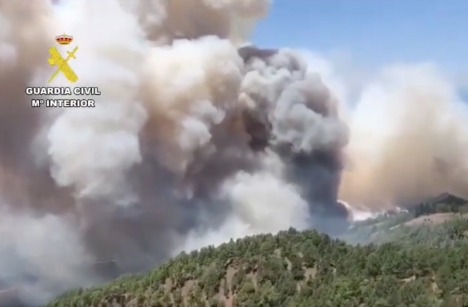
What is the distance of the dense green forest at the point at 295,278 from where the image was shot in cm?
1875

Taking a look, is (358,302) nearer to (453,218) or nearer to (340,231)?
(340,231)

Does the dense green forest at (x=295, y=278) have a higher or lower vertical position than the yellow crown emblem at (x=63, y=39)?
lower

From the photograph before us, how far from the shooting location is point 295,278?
21.7m

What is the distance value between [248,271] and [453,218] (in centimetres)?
2318

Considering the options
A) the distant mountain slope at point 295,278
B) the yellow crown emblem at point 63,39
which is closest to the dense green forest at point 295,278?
the distant mountain slope at point 295,278

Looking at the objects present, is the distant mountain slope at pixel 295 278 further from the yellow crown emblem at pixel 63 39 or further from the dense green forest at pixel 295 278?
the yellow crown emblem at pixel 63 39

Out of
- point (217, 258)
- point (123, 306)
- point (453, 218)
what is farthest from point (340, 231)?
point (123, 306)

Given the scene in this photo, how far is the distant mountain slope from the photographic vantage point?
1877cm

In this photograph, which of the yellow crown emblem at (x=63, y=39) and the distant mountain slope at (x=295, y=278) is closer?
the distant mountain slope at (x=295, y=278)

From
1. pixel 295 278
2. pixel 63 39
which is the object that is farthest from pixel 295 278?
pixel 63 39

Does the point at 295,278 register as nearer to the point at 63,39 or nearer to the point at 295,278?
the point at 295,278

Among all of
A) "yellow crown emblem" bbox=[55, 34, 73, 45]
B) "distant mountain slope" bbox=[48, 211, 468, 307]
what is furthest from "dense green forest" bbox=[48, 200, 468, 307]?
"yellow crown emblem" bbox=[55, 34, 73, 45]

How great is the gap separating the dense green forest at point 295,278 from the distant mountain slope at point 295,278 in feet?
0.10

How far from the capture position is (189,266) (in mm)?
23844
